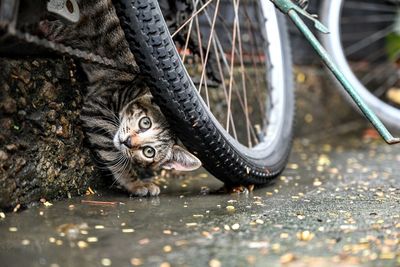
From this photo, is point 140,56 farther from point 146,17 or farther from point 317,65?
point 317,65

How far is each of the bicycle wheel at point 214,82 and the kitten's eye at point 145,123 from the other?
0.26m

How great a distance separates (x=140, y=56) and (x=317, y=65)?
121 inches

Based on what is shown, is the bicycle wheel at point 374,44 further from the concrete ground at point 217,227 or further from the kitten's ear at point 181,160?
the kitten's ear at point 181,160

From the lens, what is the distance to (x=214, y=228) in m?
2.14

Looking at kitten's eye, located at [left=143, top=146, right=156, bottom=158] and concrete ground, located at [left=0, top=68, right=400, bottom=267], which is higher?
kitten's eye, located at [left=143, top=146, right=156, bottom=158]

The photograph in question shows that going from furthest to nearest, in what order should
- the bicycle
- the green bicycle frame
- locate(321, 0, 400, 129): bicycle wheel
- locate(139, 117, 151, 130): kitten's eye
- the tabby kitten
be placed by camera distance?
1. locate(321, 0, 400, 129): bicycle wheel
2. locate(139, 117, 151, 130): kitten's eye
3. the tabby kitten
4. the green bicycle frame
5. the bicycle

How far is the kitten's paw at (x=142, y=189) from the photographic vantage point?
2707 millimetres

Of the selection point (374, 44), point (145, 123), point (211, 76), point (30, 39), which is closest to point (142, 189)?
point (145, 123)

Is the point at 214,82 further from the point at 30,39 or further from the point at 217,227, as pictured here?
the point at 30,39

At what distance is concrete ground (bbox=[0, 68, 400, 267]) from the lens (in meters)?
1.82

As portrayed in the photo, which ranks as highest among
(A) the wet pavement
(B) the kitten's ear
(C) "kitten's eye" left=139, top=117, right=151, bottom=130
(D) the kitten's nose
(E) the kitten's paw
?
(C) "kitten's eye" left=139, top=117, right=151, bottom=130

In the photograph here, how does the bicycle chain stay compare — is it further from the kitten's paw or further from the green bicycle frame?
the green bicycle frame

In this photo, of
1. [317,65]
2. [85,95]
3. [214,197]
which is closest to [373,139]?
[317,65]

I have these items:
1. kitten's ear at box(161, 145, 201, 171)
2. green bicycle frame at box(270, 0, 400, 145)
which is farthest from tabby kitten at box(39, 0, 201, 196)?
green bicycle frame at box(270, 0, 400, 145)
